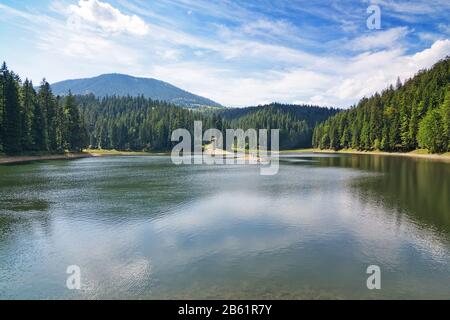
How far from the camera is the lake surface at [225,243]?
634 inches

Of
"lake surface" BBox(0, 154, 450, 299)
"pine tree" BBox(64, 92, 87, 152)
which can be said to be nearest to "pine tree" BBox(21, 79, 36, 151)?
"pine tree" BBox(64, 92, 87, 152)

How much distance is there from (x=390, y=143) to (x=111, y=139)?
476 ft

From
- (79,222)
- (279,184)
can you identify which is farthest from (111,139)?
(79,222)

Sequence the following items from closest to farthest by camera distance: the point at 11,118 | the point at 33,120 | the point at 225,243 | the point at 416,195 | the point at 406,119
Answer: the point at 225,243, the point at 416,195, the point at 11,118, the point at 33,120, the point at 406,119

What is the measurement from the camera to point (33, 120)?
3878 inches

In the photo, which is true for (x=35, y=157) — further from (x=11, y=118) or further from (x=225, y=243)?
(x=225, y=243)

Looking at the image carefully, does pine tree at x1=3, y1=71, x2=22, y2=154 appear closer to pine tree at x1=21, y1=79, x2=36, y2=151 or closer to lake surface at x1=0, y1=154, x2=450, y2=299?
pine tree at x1=21, y1=79, x2=36, y2=151

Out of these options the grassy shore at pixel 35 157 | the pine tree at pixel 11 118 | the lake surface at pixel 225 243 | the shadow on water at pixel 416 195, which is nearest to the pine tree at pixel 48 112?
the grassy shore at pixel 35 157

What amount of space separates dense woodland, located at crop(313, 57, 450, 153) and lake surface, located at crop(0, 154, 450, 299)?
78.5m

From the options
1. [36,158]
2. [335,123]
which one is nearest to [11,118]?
[36,158]

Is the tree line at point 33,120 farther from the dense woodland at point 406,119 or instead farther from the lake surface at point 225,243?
the dense woodland at point 406,119

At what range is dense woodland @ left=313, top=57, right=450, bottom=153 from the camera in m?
110

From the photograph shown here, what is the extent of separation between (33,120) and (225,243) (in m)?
95.5
